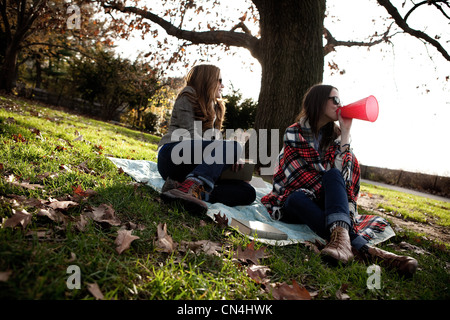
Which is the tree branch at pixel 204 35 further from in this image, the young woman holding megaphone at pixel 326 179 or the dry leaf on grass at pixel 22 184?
the dry leaf on grass at pixel 22 184

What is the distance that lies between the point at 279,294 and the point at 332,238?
782 millimetres

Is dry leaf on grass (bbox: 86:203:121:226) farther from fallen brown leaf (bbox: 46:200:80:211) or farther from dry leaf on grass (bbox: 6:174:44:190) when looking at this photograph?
dry leaf on grass (bbox: 6:174:44:190)

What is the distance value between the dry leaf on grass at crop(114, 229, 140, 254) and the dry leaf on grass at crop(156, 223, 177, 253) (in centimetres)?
14

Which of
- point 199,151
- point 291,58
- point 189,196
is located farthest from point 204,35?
point 189,196

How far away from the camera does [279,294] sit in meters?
1.29

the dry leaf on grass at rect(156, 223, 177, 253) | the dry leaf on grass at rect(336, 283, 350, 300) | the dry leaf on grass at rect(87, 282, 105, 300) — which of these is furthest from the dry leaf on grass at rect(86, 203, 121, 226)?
the dry leaf on grass at rect(336, 283, 350, 300)

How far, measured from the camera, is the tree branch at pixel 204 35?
5.98m

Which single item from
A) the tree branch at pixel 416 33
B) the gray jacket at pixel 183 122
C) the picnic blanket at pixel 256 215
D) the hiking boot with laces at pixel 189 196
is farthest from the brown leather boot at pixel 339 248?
the tree branch at pixel 416 33

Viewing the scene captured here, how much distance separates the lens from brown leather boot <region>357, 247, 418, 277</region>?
1.71 meters

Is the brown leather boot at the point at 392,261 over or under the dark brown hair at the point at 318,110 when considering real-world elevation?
under

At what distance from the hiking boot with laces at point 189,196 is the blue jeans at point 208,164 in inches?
3.4
